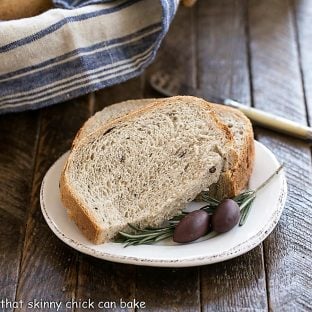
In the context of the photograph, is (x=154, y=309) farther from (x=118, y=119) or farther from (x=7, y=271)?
(x=118, y=119)

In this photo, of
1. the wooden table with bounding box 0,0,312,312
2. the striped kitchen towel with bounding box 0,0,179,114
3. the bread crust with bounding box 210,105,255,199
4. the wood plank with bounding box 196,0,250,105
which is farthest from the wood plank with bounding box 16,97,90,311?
the wood plank with bounding box 196,0,250,105

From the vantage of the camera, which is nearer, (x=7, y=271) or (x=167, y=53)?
(x=7, y=271)

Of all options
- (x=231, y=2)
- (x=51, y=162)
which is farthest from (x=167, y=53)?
(x=51, y=162)

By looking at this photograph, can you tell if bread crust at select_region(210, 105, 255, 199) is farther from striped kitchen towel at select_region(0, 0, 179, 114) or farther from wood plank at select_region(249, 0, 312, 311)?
striped kitchen towel at select_region(0, 0, 179, 114)

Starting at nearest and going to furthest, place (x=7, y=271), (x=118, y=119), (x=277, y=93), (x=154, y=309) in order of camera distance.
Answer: (x=154, y=309) < (x=7, y=271) < (x=118, y=119) < (x=277, y=93)

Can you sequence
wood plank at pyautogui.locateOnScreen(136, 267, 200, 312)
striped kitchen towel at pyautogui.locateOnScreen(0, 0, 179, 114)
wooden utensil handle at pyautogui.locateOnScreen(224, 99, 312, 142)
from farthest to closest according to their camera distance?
wooden utensil handle at pyautogui.locateOnScreen(224, 99, 312, 142), striped kitchen towel at pyautogui.locateOnScreen(0, 0, 179, 114), wood plank at pyautogui.locateOnScreen(136, 267, 200, 312)

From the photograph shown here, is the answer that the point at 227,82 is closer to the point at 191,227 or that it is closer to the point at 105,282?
the point at 191,227

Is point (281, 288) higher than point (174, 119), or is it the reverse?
point (174, 119)
